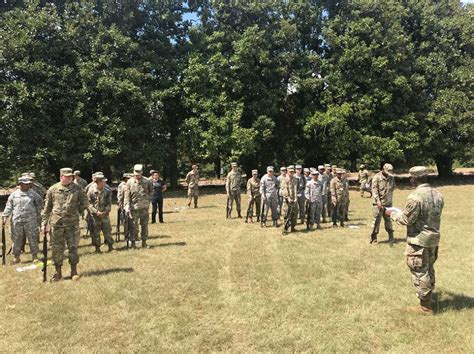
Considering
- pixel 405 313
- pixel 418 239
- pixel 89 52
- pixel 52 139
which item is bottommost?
pixel 405 313

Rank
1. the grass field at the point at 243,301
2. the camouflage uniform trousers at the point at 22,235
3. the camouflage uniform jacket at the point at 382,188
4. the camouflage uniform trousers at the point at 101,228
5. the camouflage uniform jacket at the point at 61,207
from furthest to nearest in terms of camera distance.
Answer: the camouflage uniform jacket at the point at 382,188, the camouflage uniform trousers at the point at 101,228, the camouflage uniform trousers at the point at 22,235, the camouflage uniform jacket at the point at 61,207, the grass field at the point at 243,301

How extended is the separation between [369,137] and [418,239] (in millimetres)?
24344

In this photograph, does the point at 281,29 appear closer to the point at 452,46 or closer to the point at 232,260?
the point at 452,46

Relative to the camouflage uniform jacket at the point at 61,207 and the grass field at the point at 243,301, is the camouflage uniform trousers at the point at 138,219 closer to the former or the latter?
the grass field at the point at 243,301

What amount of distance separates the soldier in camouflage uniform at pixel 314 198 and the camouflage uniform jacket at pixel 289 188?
3.40 ft

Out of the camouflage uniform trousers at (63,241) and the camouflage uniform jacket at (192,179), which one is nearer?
the camouflage uniform trousers at (63,241)

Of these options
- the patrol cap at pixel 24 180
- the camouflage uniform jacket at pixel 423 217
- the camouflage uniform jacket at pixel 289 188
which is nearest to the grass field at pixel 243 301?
the camouflage uniform jacket at pixel 423 217

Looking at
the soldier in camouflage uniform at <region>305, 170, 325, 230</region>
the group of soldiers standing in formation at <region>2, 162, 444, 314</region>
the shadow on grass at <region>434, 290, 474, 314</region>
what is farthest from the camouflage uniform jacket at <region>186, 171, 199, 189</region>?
the shadow on grass at <region>434, 290, 474, 314</region>

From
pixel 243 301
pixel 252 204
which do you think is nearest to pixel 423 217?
pixel 243 301

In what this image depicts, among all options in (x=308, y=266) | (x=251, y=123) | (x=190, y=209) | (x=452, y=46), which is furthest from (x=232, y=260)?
(x=452, y=46)

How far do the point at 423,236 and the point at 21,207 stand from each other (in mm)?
9590

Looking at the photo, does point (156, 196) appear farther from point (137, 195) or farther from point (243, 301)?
point (243, 301)

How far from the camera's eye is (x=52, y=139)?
25.6 m

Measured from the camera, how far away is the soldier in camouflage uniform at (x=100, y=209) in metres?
12.1
